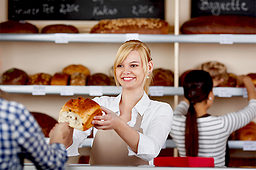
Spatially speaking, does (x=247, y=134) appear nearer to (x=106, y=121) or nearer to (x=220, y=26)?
(x=220, y=26)

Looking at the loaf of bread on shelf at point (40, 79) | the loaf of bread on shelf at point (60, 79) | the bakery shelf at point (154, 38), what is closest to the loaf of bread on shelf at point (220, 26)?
the bakery shelf at point (154, 38)

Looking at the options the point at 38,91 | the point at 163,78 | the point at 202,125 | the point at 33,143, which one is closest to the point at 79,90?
the point at 38,91

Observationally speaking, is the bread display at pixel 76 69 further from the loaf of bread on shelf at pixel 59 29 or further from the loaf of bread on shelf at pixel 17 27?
the loaf of bread on shelf at pixel 17 27

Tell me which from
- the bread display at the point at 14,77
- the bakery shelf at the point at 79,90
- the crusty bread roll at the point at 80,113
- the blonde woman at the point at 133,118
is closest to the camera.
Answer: the crusty bread roll at the point at 80,113

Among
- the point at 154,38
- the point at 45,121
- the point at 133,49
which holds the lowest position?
the point at 45,121

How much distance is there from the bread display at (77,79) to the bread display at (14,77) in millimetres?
388

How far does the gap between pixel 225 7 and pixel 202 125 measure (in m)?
1.25

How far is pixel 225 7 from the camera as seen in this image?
2613 millimetres

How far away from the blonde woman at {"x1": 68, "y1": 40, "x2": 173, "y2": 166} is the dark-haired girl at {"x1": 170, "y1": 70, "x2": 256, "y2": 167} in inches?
31.6

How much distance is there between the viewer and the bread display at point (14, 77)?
2.37m

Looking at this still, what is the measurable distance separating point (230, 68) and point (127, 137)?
2065mm

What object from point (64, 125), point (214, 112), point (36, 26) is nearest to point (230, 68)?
point (214, 112)

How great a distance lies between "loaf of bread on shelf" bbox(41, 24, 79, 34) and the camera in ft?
7.94

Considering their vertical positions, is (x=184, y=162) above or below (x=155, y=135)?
below
